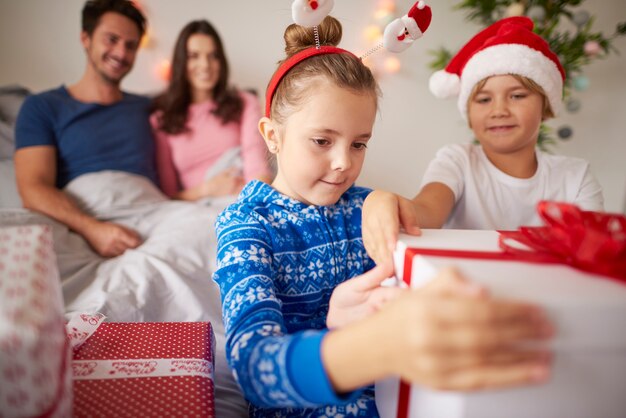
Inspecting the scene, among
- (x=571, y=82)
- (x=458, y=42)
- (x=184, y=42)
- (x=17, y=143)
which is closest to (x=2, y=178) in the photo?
(x=17, y=143)

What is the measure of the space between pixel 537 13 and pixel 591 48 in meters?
0.34

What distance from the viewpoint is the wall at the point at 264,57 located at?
6.24 ft

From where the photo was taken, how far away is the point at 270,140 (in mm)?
789

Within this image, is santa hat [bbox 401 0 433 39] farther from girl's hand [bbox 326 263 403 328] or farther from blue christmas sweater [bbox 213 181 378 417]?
girl's hand [bbox 326 263 403 328]

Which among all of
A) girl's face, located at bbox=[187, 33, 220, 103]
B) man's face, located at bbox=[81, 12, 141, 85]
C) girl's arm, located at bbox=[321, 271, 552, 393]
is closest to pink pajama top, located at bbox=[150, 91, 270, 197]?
girl's face, located at bbox=[187, 33, 220, 103]

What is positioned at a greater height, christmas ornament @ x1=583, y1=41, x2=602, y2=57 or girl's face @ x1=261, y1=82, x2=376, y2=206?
christmas ornament @ x1=583, y1=41, x2=602, y2=57

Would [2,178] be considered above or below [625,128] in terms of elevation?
below

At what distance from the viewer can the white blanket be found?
3.12 ft

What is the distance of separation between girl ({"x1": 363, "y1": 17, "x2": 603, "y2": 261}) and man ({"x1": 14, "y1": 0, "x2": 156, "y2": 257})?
0.96m

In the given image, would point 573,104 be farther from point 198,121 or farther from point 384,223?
point 384,223

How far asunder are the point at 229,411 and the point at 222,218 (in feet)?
1.10

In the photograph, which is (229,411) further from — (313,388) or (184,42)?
(184,42)

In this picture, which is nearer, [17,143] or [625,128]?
[17,143]

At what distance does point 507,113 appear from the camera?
1.02m
